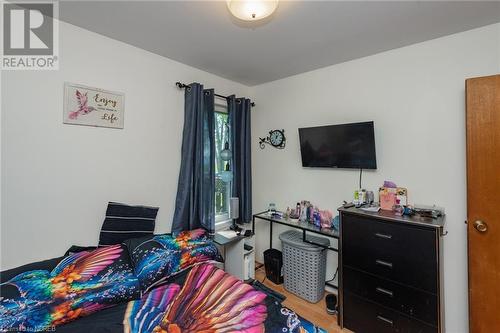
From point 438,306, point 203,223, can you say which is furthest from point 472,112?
point 203,223

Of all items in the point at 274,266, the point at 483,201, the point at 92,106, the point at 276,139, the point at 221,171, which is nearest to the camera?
the point at 483,201

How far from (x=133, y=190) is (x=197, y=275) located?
101 cm

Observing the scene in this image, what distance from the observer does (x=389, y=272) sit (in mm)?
1852

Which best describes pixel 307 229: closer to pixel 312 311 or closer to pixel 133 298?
pixel 312 311

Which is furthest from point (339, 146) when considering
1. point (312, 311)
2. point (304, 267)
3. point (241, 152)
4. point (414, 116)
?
point (312, 311)

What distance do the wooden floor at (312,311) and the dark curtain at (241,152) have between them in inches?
41.2

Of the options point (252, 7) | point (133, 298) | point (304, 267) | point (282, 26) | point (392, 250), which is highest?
point (282, 26)

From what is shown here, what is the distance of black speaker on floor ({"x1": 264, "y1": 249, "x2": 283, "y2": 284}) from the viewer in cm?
282

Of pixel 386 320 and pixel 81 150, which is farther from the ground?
pixel 81 150

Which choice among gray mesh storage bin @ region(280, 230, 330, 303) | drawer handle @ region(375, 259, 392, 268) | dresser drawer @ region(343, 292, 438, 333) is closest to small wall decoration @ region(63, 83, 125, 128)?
gray mesh storage bin @ region(280, 230, 330, 303)

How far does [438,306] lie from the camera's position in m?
1.64

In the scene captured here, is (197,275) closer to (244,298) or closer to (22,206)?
(244,298)

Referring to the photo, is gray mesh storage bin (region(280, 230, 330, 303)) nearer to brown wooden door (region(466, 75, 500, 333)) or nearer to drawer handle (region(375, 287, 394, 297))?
drawer handle (region(375, 287, 394, 297))

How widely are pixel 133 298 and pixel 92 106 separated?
1525 millimetres
